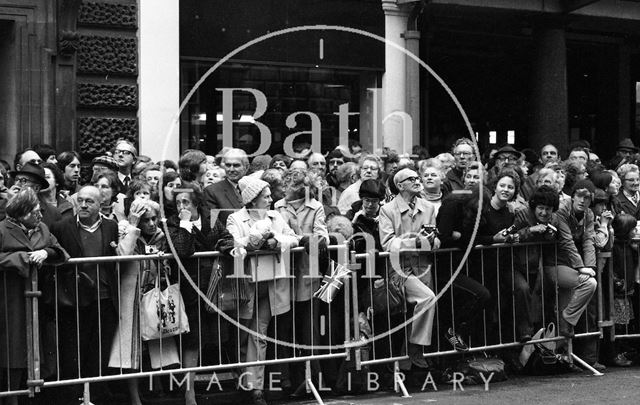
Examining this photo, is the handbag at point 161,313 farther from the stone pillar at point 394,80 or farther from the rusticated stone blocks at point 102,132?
the stone pillar at point 394,80

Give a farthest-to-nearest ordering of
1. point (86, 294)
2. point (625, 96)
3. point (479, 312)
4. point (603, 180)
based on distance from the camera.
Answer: point (625, 96) < point (603, 180) < point (479, 312) < point (86, 294)

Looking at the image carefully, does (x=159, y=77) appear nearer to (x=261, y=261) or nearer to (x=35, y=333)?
(x=261, y=261)

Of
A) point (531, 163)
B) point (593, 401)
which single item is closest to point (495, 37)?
point (531, 163)

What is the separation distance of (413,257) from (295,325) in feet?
3.77

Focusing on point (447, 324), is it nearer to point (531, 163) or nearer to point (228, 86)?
point (531, 163)

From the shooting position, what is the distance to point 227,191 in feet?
33.1

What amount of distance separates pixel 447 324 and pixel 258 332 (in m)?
1.76

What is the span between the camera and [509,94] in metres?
22.7

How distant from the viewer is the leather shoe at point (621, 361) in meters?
11.3

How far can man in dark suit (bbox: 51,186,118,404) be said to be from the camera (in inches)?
347

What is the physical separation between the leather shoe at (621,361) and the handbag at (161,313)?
443cm

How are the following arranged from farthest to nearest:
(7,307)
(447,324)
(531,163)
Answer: (531,163) < (447,324) < (7,307)

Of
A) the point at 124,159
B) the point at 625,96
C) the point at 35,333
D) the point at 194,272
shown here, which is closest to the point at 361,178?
the point at 124,159

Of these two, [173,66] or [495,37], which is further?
[495,37]
